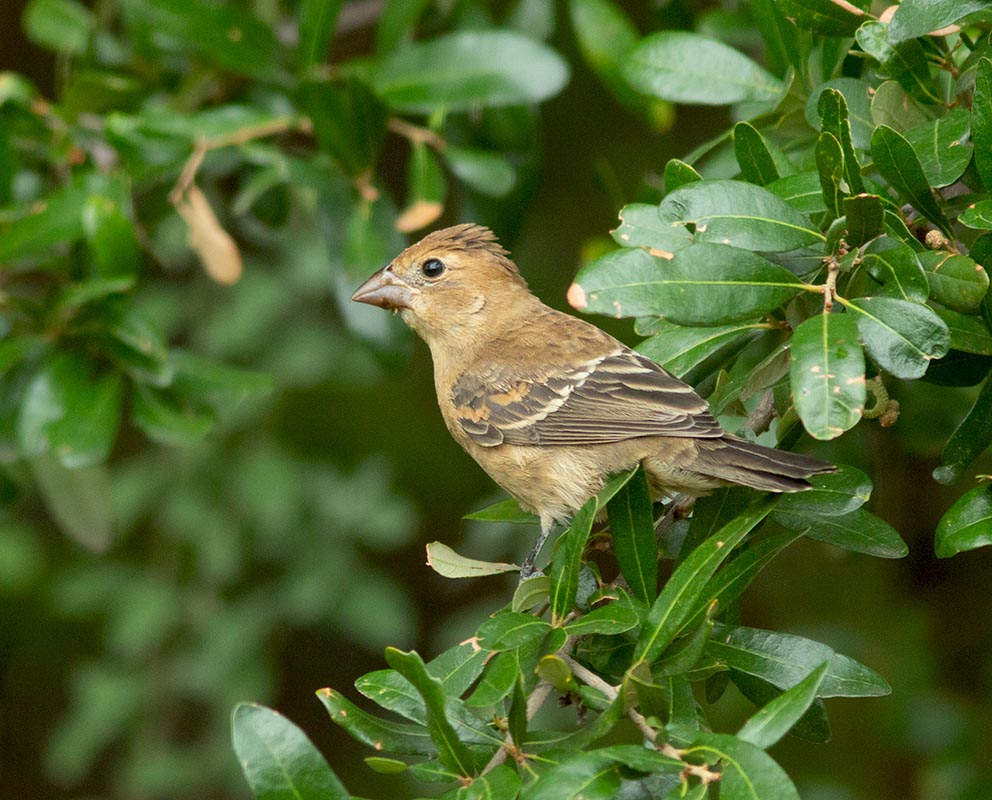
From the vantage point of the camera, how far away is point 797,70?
2943 millimetres

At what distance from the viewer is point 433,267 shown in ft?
12.3

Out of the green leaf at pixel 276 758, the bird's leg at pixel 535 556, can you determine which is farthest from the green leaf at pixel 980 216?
the green leaf at pixel 276 758

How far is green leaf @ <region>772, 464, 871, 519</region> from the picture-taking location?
233cm

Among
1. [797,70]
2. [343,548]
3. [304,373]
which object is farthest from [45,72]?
[797,70]

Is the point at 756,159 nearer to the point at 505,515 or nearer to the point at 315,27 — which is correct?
the point at 505,515

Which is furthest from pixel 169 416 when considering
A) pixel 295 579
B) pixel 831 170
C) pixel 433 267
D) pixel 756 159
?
pixel 831 170

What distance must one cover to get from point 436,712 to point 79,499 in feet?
8.51

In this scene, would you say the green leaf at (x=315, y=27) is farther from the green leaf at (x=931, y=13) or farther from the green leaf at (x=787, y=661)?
the green leaf at (x=787, y=661)

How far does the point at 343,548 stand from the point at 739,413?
272 centimetres

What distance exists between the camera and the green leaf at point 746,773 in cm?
178

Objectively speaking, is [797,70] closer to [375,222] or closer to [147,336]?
[375,222]

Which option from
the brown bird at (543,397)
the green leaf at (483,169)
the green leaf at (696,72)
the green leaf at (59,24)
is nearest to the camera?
the brown bird at (543,397)

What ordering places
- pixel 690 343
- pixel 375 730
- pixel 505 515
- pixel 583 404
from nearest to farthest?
pixel 375 730
pixel 690 343
pixel 505 515
pixel 583 404

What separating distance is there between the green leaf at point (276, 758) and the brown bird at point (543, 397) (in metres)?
1.02
